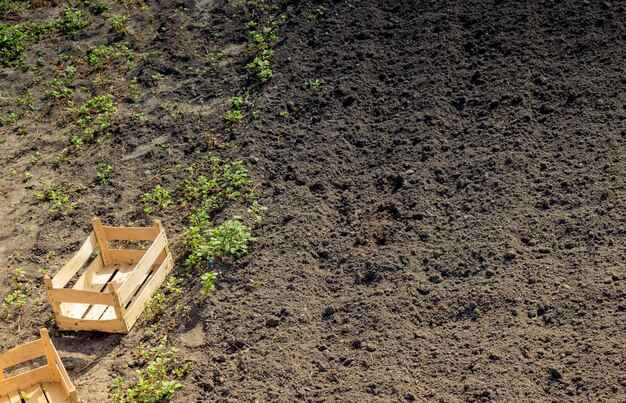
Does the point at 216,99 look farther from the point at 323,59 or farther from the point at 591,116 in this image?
the point at 591,116

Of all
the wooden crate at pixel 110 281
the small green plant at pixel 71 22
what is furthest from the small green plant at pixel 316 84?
the small green plant at pixel 71 22

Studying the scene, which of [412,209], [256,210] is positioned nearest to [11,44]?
[256,210]

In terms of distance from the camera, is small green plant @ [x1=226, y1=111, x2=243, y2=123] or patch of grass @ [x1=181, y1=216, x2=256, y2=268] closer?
patch of grass @ [x1=181, y1=216, x2=256, y2=268]

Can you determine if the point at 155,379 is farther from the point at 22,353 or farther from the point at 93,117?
the point at 93,117

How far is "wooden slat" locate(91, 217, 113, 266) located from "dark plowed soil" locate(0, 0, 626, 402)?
50 centimetres

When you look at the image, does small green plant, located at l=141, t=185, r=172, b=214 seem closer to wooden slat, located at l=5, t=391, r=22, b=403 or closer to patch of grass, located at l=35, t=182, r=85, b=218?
patch of grass, located at l=35, t=182, r=85, b=218

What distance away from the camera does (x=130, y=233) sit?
7398 mm

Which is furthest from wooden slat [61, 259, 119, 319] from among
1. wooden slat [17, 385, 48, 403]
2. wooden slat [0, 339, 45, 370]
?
wooden slat [17, 385, 48, 403]

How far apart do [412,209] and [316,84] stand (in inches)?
86.2

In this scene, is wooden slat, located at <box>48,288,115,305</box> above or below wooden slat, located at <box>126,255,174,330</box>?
above

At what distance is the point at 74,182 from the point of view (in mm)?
8555

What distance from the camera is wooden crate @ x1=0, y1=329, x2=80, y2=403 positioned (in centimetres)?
619

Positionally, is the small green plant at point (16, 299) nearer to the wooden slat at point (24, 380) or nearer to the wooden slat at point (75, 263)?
the wooden slat at point (75, 263)

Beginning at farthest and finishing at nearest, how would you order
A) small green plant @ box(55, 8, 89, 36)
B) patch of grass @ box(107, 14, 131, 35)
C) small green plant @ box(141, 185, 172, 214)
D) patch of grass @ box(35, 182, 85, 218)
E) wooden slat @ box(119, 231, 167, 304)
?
small green plant @ box(55, 8, 89, 36)
patch of grass @ box(107, 14, 131, 35)
patch of grass @ box(35, 182, 85, 218)
small green plant @ box(141, 185, 172, 214)
wooden slat @ box(119, 231, 167, 304)
